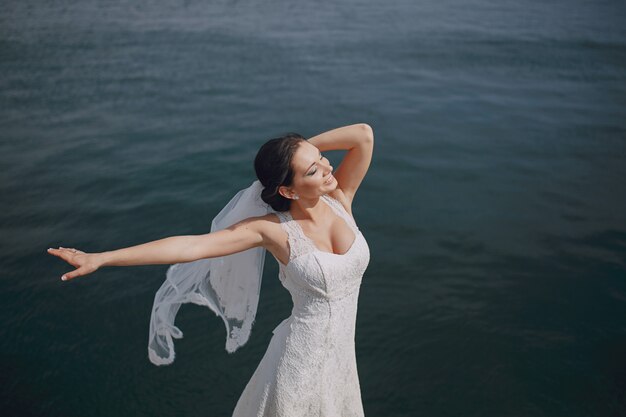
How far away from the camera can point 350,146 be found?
146 inches

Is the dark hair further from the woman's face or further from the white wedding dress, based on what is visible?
the white wedding dress

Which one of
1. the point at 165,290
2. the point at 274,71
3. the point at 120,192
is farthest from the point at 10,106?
the point at 165,290

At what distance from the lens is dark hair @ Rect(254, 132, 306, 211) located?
311 centimetres

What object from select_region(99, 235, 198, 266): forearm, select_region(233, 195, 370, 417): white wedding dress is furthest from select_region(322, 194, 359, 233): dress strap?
select_region(99, 235, 198, 266): forearm

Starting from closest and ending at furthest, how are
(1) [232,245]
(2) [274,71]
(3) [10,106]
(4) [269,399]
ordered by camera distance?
(1) [232,245] → (4) [269,399] → (3) [10,106] → (2) [274,71]

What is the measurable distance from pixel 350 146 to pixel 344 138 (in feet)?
0.24

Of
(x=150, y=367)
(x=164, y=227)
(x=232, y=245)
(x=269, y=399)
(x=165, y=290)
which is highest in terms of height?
(x=232, y=245)

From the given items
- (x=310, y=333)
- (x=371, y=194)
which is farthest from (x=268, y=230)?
(x=371, y=194)

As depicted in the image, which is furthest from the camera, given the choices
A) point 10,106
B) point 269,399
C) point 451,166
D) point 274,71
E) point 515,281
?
point 274,71

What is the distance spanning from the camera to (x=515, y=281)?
641 cm

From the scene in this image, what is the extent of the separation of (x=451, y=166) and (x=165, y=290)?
608cm

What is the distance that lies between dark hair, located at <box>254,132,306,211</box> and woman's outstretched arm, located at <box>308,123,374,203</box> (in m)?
0.52

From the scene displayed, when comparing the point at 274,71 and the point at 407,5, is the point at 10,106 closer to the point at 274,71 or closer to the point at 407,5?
the point at 274,71

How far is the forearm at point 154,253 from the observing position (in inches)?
109
